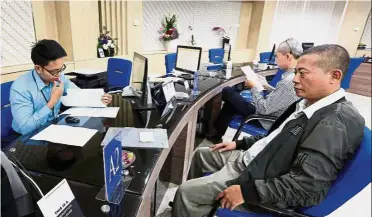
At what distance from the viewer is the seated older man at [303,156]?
2.91 feet

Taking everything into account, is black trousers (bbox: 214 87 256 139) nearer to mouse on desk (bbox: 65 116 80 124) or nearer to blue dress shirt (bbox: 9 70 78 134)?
mouse on desk (bbox: 65 116 80 124)

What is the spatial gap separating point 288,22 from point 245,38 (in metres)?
1.52

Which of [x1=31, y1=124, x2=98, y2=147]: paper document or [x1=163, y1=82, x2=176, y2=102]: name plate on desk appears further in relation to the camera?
[x1=163, y1=82, x2=176, y2=102]: name plate on desk

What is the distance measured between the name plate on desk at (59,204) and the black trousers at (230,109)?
1699mm

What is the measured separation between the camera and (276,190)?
947 millimetres

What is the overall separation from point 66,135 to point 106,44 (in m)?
2.94

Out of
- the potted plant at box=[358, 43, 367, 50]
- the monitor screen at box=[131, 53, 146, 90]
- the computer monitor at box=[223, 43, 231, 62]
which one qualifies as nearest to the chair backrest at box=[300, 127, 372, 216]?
A: the monitor screen at box=[131, 53, 146, 90]

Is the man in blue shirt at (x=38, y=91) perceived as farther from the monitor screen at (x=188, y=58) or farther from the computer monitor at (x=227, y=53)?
the computer monitor at (x=227, y=53)

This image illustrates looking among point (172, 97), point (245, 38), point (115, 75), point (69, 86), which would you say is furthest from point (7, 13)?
point (245, 38)

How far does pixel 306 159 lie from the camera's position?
2.97ft

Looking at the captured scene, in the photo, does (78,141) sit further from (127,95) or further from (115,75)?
(115,75)

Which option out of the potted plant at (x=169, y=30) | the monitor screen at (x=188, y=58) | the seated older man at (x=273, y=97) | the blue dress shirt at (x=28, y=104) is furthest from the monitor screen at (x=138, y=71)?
the potted plant at (x=169, y=30)

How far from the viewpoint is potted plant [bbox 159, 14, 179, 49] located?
468cm

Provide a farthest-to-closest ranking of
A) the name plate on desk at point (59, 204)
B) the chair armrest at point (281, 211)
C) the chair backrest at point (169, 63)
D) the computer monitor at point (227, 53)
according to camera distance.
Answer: the computer monitor at point (227, 53) → the chair backrest at point (169, 63) → the chair armrest at point (281, 211) → the name plate on desk at point (59, 204)
